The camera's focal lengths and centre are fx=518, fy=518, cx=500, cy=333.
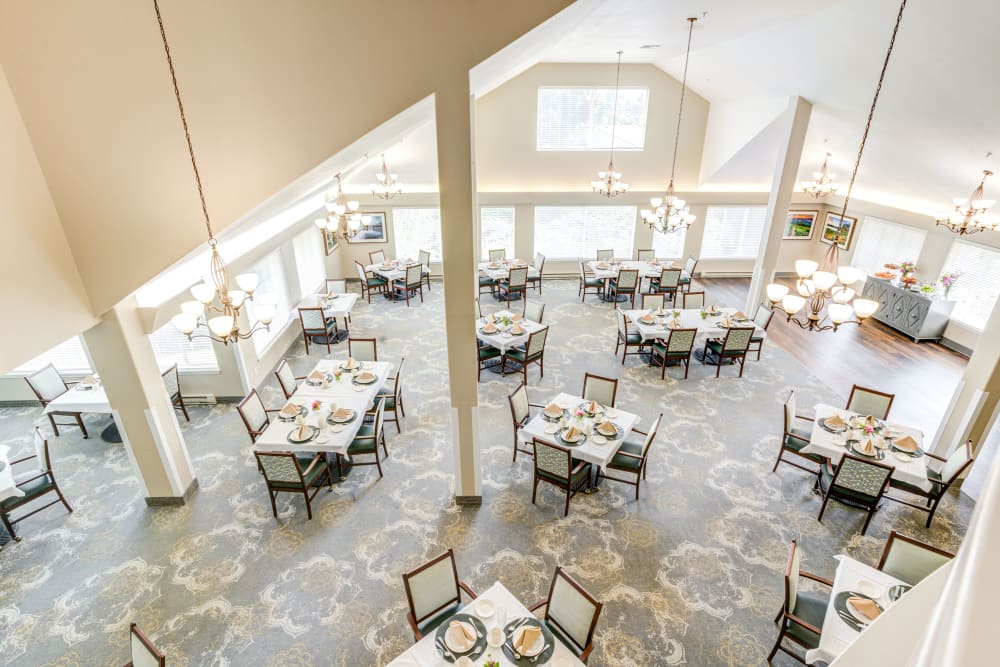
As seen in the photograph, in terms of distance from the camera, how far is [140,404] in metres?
6.40

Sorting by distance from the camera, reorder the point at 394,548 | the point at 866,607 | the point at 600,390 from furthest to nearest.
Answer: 1. the point at 600,390
2. the point at 394,548
3. the point at 866,607

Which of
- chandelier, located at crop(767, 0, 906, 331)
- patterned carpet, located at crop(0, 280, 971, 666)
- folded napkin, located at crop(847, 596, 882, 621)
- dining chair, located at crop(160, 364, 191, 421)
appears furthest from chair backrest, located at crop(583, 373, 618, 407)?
dining chair, located at crop(160, 364, 191, 421)

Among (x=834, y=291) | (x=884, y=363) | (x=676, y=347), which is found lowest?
(x=884, y=363)

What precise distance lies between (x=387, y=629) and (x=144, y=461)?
398 centimetres

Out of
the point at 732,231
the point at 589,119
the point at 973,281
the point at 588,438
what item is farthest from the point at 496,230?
the point at 973,281

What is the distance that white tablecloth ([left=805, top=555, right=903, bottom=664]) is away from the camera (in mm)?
4352

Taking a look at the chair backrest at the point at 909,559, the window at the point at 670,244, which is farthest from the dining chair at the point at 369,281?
the chair backrest at the point at 909,559

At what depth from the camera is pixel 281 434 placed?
699cm

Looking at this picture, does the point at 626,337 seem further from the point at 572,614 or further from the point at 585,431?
the point at 572,614

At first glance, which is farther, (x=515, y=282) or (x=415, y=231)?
(x=415, y=231)

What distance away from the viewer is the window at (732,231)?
50.1 feet

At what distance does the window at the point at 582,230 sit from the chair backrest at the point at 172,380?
988cm

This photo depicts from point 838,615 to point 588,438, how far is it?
10.2 feet

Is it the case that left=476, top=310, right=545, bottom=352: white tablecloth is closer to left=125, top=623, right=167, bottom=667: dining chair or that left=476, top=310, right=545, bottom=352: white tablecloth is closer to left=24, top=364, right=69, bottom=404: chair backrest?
left=125, top=623, right=167, bottom=667: dining chair
